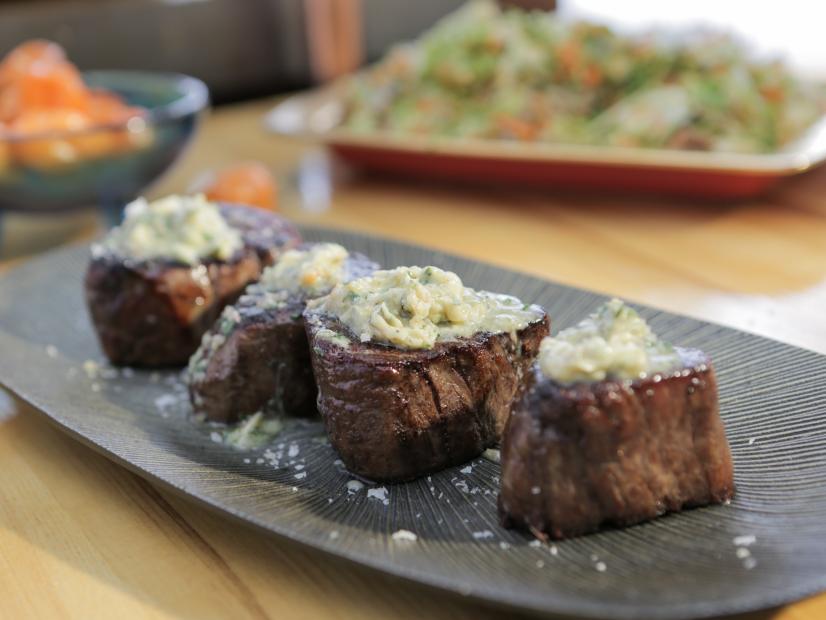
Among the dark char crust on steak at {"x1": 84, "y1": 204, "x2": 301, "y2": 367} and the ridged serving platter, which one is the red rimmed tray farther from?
the dark char crust on steak at {"x1": 84, "y1": 204, "x2": 301, "y2": 367}

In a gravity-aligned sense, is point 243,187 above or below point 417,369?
below

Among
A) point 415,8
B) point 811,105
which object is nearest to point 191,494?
point 811,105

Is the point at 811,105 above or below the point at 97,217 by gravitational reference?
above

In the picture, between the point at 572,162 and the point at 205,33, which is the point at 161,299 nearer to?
the point at 572,162

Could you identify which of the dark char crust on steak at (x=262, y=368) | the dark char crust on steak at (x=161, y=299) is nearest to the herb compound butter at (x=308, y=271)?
the dark char crust on steak at (x=262, y=368)

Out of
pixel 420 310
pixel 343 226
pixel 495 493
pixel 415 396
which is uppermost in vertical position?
pixel 420 310

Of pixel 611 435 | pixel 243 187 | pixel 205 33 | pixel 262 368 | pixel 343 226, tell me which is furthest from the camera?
pixel 205 33

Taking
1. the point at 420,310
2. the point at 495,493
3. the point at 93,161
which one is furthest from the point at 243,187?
the point at 495,493

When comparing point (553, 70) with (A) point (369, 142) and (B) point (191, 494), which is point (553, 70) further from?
(B) point (191, 494)
